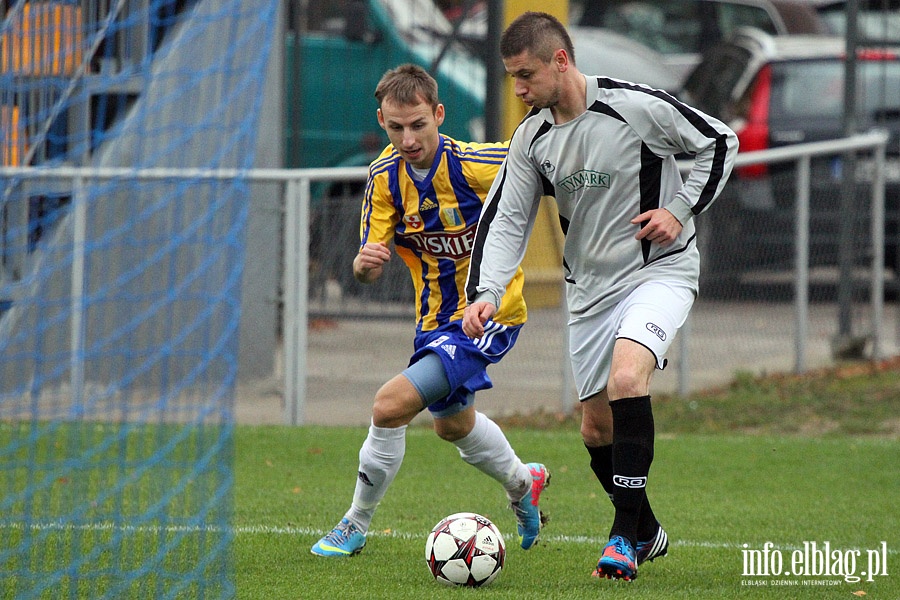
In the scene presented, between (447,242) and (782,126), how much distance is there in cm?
926

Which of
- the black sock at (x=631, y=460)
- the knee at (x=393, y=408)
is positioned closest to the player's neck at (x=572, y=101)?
the black sock at (x=631, y=460)

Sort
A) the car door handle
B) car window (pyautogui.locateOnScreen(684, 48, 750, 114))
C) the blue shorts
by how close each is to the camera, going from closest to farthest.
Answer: the blue shorts < the car door handle < car window (pyautogui.locateOnScreen(684, 48, 750, 114))

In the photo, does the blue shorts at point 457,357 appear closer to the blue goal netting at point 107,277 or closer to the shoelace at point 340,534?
the shoelace at point 340,534

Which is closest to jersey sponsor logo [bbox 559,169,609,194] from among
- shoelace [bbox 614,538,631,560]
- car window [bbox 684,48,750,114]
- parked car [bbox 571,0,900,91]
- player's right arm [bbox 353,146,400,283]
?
player's right arm [bbox 353,146,400,283]

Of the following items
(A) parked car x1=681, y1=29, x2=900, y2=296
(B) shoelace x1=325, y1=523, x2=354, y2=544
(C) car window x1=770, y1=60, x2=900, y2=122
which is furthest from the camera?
(C) car window x1=770, y1=60, x2=900, y2=122

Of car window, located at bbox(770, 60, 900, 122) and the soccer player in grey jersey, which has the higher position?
car window, located at bbox(770, 60, 900, 122)

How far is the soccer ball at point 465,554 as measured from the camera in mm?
4703

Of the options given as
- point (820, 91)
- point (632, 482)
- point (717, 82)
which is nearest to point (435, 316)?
point (632, 482)

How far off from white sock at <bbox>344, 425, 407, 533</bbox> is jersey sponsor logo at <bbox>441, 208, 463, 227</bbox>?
0.86 metres

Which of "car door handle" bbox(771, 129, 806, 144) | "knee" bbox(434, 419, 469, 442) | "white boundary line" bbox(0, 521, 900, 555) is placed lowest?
"white boundary line" bbox(0, 521, 900, 555)

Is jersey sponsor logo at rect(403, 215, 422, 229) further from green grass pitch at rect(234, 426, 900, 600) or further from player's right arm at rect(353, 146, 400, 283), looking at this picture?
green grass pitch at rect(234, 426, 900, 600)

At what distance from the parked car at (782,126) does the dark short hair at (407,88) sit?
5.36 m

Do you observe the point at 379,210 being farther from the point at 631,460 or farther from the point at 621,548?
the point at 621,548

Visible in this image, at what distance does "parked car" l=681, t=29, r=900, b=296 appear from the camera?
10258 millimetres
